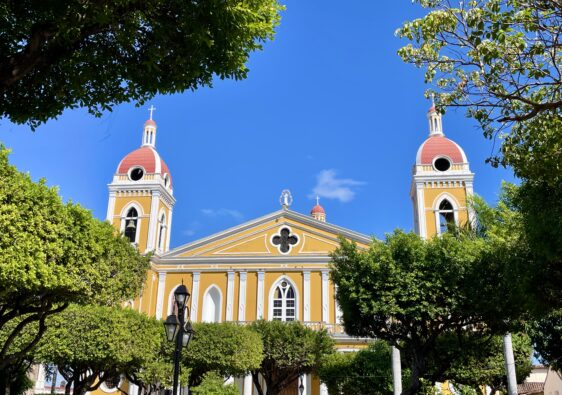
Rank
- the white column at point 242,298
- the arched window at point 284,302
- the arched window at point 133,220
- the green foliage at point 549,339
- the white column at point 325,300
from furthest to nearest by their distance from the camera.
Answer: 1. the arched window at point 133,220
2. the arched window at point 284,302
3. the white column at point 242,298
4. the white column at point 325,300
5. the green foliage at point 549,339

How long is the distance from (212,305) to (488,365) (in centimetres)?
1828

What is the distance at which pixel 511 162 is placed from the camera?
823 cm

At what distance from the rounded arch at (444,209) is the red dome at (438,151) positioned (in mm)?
2448

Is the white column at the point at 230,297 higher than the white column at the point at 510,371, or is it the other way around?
the white column at the point at 230,297

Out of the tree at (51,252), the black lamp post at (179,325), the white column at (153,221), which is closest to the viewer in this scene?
the tree at (51,252)

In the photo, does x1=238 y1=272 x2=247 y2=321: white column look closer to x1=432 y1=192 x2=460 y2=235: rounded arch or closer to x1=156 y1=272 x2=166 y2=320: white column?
x1=156 y1=272 x2=166 y2=320: white column

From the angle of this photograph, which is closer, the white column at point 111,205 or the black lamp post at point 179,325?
the black lamp post at point 179,325

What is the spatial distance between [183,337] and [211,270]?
23103 millimetres

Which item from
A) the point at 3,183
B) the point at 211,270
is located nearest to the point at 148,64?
the point at 3,183

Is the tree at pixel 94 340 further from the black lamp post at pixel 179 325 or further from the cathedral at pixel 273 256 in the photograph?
the cathedral at pixel 273 256

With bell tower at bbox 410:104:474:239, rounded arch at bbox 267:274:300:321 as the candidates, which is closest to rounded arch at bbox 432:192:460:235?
bell tower at bbox 410:104:474:239

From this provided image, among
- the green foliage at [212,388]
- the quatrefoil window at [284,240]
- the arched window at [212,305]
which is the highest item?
the quatrefoil window at [284,240]

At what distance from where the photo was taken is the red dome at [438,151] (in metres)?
35.2

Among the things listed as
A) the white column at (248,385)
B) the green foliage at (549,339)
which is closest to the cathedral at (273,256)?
the white column at (248,385)
